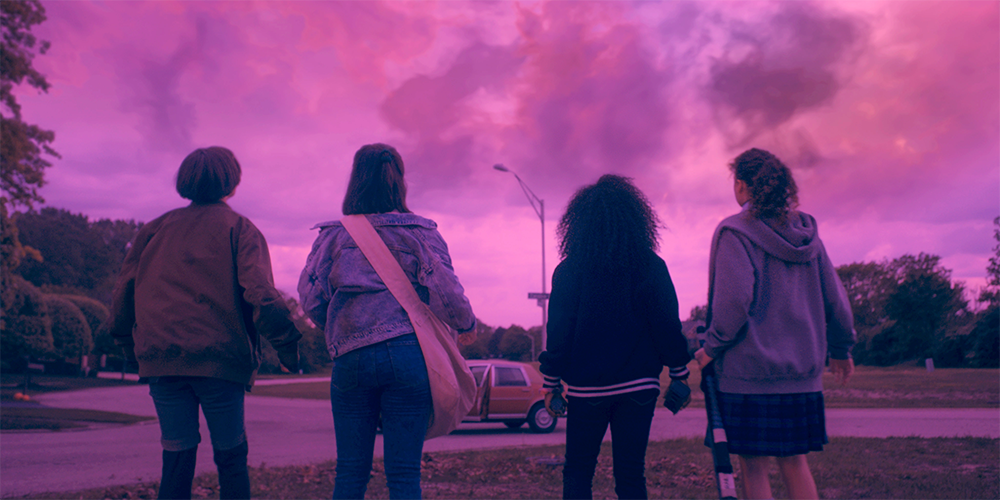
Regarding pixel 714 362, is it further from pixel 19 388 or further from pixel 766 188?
pixel 19 388

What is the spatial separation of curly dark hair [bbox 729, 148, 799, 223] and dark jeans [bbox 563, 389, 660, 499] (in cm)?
110

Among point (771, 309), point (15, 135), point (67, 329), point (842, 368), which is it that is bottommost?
point (842, 368)

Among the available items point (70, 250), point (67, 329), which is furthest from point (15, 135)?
point (70, 250)

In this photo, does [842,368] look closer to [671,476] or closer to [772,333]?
[772,333]

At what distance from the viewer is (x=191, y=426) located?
10.1 feet

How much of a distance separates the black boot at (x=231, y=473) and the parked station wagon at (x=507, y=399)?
10789mm

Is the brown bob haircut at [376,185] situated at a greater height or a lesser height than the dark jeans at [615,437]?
greater

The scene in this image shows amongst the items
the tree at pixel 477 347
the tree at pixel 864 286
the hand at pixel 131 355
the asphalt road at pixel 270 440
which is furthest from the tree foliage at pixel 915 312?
the hand at pixel 131 355

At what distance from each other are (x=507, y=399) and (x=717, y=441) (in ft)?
36.4

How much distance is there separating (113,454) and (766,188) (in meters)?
9.68

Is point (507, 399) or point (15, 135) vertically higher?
point (15, 135)

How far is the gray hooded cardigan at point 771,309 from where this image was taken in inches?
125

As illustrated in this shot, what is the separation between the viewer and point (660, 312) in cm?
317

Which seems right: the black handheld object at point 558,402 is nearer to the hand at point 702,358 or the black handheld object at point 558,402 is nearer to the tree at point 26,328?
the hand at point 702,358
